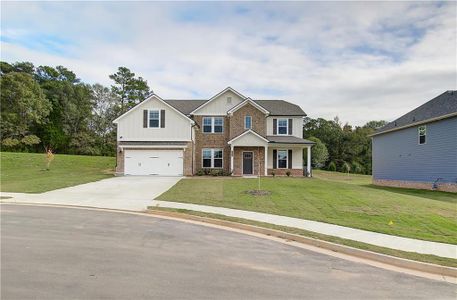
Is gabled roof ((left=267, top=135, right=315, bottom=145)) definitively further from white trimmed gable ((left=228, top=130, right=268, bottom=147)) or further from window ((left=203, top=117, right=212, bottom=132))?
window ((left=203, top=117, right=212, bottom=132))

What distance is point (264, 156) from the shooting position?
1219 inches

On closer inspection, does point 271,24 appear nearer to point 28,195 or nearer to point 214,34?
point 214,34

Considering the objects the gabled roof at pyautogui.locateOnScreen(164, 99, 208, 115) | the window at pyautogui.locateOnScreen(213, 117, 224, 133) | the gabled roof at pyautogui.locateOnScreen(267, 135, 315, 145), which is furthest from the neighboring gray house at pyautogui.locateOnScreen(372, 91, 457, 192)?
the gabled roof at pyautogui.locateOnScreen(164, 99, 208, 115)

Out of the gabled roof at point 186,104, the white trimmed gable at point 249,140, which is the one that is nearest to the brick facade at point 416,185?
the white trimmed gable at point 249,140

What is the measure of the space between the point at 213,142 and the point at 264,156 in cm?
489

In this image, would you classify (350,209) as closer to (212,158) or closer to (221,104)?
(212,158)

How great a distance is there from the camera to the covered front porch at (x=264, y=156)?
29953mm

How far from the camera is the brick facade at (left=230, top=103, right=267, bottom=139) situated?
31406 millimetres

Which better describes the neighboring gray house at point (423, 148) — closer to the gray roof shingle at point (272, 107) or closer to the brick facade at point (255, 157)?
the gray roof shingle at point (272, 107)

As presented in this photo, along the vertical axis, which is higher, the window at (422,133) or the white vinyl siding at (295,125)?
the white vinyl siding at (295,125)

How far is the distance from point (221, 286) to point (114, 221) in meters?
6.07

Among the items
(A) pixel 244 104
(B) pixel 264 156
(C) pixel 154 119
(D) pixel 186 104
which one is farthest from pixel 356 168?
(C) pixel 154 119

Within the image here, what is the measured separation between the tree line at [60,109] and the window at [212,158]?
30837 millimetres

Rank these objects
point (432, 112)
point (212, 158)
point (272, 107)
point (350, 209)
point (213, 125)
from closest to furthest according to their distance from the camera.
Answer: point (350, 209) → point (432, 112) → point (212, 158) → point (213, 125) → point (272, 107)
